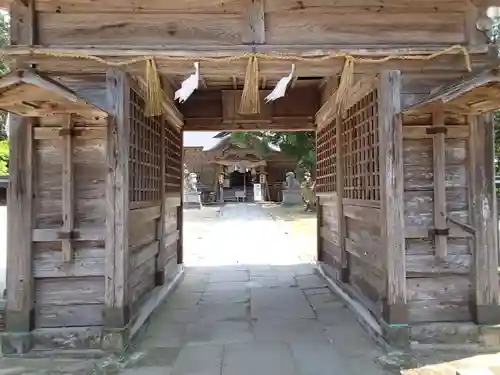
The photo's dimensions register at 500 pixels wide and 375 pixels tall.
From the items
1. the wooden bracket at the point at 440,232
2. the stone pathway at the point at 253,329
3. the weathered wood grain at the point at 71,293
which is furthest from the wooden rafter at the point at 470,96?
the weathered wood grain at the point at 71,293

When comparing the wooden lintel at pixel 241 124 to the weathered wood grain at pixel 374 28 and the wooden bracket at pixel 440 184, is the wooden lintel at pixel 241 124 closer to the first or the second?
the weathered wood grain at pixel 374 28

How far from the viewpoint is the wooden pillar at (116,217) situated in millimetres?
3346

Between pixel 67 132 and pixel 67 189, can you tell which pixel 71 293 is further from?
pixel 67 132

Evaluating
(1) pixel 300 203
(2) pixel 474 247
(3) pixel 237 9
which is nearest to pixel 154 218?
(3) pixel 237 9

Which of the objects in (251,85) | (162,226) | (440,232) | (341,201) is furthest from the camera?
(341,201)

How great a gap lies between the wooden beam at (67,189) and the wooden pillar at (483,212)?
10.7ft

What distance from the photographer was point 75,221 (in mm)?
3438

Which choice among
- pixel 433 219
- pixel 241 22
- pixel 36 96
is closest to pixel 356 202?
pixel 433 219

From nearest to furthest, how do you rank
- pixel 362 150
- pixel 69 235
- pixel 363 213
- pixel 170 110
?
pixel 69 235 → pixel 363 213 → pixel 362 150 → pixel 170 110

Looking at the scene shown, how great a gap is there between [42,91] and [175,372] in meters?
2.11

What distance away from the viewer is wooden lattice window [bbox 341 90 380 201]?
3895mm

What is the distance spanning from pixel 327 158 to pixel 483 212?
3043 millimetres

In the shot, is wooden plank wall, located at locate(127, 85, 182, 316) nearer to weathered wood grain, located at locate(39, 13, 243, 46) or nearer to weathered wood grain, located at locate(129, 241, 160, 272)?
weathered wood grain, located at locate(129, 241, 160, 272)

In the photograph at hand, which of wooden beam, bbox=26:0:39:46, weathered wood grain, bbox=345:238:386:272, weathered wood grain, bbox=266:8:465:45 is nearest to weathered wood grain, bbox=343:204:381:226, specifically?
weathered wood grain, bbox=345:238:386:272
